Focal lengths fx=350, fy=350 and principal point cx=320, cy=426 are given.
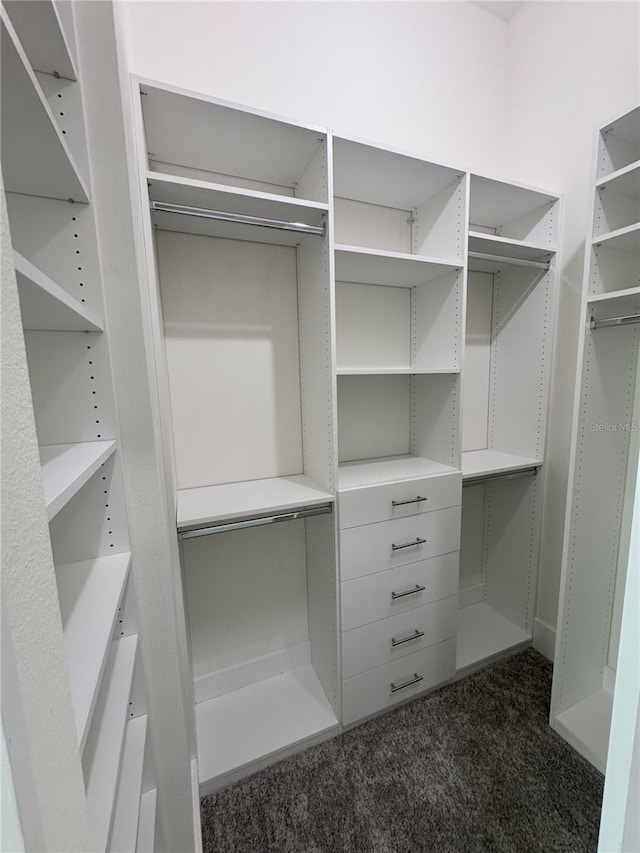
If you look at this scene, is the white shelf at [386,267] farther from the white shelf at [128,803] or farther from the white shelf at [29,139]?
the white shelf at [128,803]

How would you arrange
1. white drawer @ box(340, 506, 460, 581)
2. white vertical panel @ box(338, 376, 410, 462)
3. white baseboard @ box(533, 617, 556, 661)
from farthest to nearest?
white baseboard @ box(533, 617, 556, 661) → white vertical panel @ box(338, 376, 410, 462) → white drawer @ box(340, 506, 460, 581)

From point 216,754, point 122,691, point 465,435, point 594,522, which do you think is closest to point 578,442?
point 594,522

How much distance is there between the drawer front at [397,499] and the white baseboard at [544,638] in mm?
1000

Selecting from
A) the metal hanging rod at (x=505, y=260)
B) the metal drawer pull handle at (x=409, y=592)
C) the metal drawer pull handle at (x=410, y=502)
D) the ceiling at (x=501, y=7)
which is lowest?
the metal drawer pull handle at (x=409, y=592)

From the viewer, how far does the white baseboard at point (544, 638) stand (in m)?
1.88

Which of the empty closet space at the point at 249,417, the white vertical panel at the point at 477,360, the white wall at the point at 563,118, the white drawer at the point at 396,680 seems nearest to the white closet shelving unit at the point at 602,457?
the white wall at the point at 563,118

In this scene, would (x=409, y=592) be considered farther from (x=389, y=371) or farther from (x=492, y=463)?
(x=389, y=371)

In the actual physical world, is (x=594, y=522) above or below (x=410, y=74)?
below

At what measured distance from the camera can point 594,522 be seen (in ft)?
4.94

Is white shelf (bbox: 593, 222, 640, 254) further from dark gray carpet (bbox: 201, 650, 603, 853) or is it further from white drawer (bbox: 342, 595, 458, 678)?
dark gray carpet (bbox: 201, 650, 603, 853)

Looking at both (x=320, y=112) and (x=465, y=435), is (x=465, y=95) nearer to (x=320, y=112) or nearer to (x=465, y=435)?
(x=320, y=112)

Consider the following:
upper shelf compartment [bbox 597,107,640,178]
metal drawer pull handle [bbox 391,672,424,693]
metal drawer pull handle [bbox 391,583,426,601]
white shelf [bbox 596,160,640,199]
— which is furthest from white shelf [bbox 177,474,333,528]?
upper shelf compartment [bbox 597,107,640,178]

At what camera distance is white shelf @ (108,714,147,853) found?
0.73 meters

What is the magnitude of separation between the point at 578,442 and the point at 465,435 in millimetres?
710
